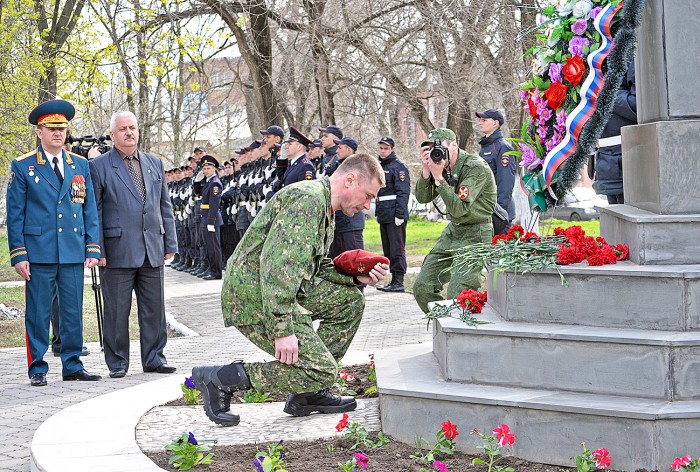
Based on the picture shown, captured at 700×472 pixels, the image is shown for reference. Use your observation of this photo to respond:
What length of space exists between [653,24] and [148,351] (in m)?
5.06

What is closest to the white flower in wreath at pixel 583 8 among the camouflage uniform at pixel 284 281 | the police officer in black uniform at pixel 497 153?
the camouflage uniform at pixel 284 281

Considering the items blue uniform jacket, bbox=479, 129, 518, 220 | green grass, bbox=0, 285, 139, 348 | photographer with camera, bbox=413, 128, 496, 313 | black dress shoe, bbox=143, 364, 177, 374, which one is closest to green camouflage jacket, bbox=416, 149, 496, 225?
photographer with camera, bbox=413, 128, 496, 313

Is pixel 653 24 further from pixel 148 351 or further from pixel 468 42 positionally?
pixel 468 42

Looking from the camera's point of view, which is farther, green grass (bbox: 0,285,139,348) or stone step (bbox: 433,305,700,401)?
green grass (bbox: 0,285,139,348)

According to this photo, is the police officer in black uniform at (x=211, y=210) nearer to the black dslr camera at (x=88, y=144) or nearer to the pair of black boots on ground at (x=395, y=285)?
the pair of black boots on ground at (x=395, y=285)

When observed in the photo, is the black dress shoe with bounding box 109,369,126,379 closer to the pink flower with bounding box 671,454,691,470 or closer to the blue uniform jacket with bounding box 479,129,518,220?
the pink flower with bounding box 671,454,691,470

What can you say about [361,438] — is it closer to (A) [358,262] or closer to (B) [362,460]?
(B) [362,460]

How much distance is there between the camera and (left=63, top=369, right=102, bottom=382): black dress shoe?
832 centimetres

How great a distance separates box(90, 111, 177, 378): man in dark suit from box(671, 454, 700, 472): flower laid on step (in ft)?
16.6

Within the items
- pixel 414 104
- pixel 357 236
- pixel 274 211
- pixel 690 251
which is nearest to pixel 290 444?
pixel 274 211

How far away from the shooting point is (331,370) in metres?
5.51

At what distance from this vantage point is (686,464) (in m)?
4.38

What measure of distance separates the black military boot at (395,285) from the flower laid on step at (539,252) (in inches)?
340

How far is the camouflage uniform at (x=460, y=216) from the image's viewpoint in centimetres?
751
